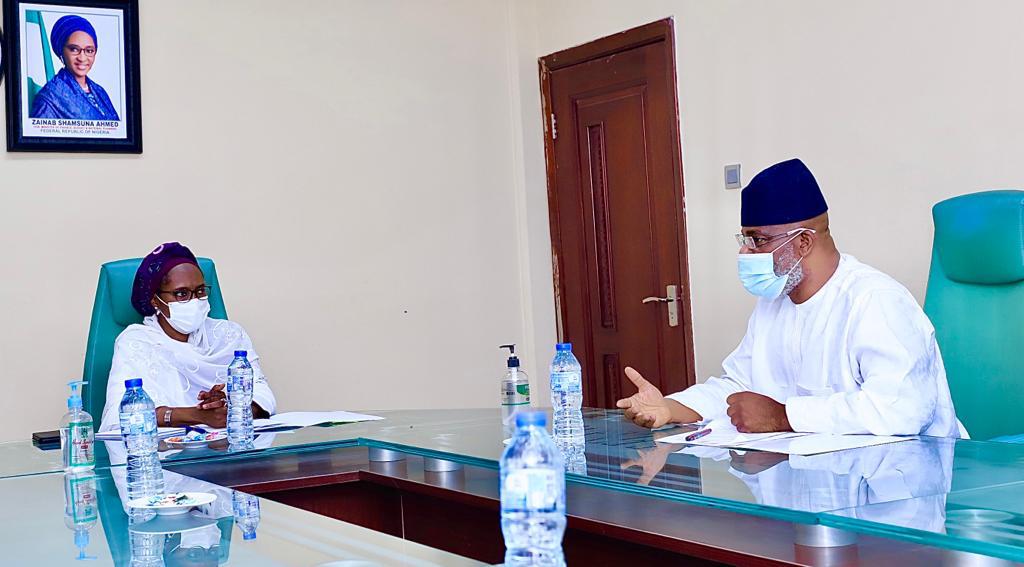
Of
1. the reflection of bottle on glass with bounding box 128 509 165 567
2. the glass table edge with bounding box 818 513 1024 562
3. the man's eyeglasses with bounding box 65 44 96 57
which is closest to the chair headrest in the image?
the glass table edge with bounding box 818 513 1024 562

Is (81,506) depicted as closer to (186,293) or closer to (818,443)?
(818,443)

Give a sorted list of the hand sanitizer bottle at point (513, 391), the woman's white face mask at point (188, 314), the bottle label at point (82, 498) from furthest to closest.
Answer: the woman's white face mask at point (188, 314) → the hand sanitizer bottle at point (513, 391) → the bottle label at point (82, 498)

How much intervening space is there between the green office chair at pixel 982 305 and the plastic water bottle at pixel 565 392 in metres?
1.16

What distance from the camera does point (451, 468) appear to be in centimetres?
241

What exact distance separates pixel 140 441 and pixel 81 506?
0.31 metres

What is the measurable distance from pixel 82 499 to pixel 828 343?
164 cm

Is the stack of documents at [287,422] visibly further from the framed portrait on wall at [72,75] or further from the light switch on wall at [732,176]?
the light switch on wall at [732,176]

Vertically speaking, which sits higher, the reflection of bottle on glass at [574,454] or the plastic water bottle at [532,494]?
the plastic water bottle at [532,494]

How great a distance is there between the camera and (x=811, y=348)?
2.59 m

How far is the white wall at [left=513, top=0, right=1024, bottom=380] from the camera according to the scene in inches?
127

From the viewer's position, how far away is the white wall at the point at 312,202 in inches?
157

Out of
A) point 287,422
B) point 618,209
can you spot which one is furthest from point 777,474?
point 618,209

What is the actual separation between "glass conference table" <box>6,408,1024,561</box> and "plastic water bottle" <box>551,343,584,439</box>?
0.06 meters

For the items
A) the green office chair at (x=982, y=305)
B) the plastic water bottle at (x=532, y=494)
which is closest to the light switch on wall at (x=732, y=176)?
the green office chair at (x=982, y=305)
